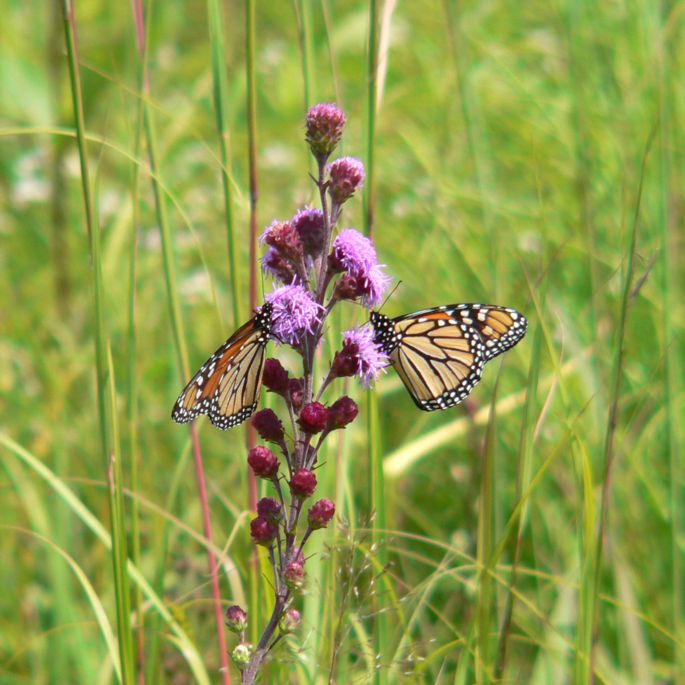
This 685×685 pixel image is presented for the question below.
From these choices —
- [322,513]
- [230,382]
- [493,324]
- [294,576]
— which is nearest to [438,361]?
[493,324]

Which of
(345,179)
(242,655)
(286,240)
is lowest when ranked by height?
(242,655)

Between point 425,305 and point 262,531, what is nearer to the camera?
point 262,531

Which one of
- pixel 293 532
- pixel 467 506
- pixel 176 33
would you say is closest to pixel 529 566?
pixel 467 506

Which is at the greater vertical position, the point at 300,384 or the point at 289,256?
the point at 289,256

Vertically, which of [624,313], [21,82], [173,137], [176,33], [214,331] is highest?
[176,33]

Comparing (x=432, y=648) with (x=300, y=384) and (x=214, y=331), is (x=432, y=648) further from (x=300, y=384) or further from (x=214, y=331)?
(x=214, y=331)

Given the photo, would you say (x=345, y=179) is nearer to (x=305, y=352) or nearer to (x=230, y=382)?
(x=305, y=352)

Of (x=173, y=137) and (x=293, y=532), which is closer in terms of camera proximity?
(x=293, y=532)
